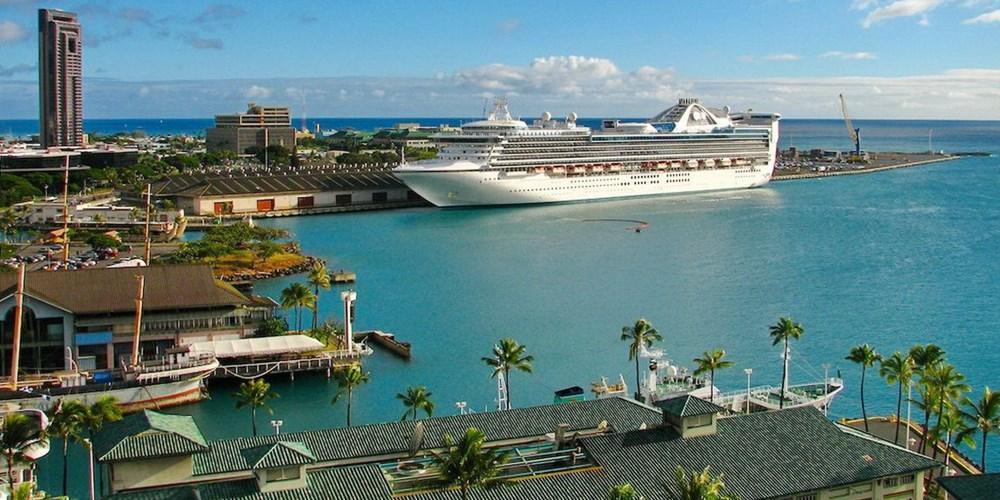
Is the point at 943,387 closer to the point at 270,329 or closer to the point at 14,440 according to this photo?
the point at 14,440

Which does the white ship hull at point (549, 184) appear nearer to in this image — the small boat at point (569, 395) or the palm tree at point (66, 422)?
the small boat at point (569, 395)

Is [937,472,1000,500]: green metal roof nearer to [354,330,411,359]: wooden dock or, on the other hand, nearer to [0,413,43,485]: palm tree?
[0,413,43,485]: palm tree

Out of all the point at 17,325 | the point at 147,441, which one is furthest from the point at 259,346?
the point at 147,441

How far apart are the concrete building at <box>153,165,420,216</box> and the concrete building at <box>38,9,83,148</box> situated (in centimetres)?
7018

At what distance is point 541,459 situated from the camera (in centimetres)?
1734

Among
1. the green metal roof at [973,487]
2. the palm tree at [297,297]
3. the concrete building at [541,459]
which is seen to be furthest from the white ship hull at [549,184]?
the green metal roof at [973,487]

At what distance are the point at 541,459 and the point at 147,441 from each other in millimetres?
6189

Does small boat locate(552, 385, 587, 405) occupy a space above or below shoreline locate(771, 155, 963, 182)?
below

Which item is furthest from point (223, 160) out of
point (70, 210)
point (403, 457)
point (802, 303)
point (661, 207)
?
point (403, 457)

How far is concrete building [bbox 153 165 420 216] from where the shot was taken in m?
73.1

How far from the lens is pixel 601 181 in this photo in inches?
3265

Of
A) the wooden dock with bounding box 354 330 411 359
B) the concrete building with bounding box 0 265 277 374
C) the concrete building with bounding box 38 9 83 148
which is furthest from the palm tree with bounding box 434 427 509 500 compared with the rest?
the concrete building with bounding box 38 9 83 148

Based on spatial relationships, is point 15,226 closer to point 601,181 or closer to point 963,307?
point 601,181

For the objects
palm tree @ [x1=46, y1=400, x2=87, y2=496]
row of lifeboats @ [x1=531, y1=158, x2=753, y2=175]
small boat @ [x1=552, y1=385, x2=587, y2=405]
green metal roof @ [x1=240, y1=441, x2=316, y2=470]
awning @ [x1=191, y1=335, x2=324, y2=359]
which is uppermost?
row of lifeboats @ [x1=531, y1=158, x2=753, y2=175]
